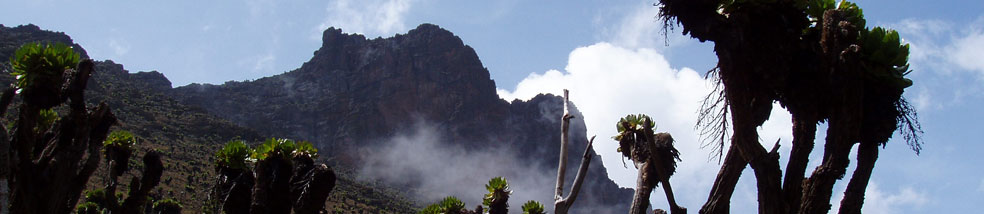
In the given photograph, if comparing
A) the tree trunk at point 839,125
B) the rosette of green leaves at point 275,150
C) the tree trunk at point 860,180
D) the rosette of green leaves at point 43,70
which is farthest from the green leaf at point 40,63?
the tree trunk at point 860,180

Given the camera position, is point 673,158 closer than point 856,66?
No

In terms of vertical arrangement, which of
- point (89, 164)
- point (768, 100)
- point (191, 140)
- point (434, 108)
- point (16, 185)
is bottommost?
point (16, 185)

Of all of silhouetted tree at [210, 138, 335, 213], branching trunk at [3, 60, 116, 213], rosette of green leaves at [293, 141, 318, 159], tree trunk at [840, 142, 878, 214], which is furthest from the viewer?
rosette of green leaves at [293, 141, 318, 159]

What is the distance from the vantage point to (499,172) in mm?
176125

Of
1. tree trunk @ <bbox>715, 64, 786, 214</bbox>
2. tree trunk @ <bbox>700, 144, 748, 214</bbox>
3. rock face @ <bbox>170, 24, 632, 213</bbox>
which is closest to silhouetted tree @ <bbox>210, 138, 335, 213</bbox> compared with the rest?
tree trunk @ <bbox>700, 144, 748, 214</bbox>

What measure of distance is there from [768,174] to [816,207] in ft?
1.85

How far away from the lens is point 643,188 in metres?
11.8

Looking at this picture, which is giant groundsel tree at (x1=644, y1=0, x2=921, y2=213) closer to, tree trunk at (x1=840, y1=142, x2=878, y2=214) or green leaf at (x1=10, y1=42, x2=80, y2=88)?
tree trunk at (x1=840, y1=142, x2=878, y2=214)

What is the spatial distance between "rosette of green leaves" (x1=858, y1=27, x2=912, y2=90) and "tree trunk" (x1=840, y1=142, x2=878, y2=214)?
2.85 ft

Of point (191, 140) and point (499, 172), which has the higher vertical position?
point (499, 172)

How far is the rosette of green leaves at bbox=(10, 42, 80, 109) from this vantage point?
1120cm

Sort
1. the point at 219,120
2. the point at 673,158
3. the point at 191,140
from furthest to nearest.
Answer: the point at 219,120 → the point at 191,140 → the point at 673,158

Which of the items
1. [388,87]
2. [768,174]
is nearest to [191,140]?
[388,87]

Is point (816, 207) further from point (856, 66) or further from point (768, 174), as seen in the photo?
point (856, 66)
